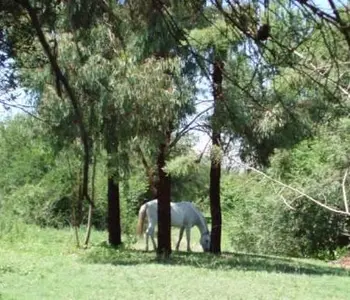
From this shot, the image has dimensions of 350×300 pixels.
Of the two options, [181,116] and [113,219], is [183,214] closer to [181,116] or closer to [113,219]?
[113,219]

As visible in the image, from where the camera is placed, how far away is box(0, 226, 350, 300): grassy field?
797 cm

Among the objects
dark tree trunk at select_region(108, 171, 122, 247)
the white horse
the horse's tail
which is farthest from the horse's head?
dark tree trunk at select_region(108, 171, 122, 247)

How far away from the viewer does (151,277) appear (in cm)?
923

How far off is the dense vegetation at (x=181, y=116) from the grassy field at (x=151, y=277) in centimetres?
104

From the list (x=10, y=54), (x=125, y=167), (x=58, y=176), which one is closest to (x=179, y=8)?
(x=10, y=54)

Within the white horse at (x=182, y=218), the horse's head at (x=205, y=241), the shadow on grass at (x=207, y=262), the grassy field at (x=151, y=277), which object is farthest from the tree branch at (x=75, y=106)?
the horse's head at (x=205, y=241)

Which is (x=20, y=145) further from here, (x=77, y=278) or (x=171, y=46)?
(x=171, y=46)

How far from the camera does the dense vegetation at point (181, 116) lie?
200 centimetres

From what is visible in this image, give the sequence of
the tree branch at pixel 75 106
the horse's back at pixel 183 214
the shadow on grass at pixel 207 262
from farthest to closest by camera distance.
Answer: the horse's back at pixel 183 214 → the shadow on grass at pixel 207 262 → the tree branch at pixel 75 106

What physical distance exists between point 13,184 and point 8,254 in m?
10.0

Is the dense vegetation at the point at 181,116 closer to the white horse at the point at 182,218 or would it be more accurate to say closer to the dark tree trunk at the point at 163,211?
the dark tree trunk at the point at 163,211

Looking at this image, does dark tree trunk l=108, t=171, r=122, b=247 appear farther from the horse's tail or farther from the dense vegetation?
the horse's tail

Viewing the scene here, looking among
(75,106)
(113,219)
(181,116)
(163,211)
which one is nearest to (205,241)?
(113,219)

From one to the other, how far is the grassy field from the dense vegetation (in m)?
1.04
